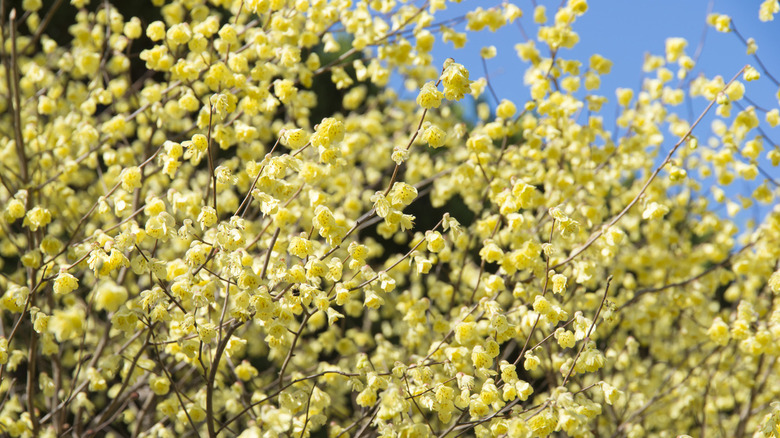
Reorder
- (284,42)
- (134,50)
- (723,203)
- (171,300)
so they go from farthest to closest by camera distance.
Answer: (134,50), (723,203), (284,42), (171,300)

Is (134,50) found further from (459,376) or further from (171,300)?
(459,376)

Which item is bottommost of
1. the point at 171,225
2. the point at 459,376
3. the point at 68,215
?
the point at 68,215

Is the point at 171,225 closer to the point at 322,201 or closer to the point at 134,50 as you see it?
the point at 322,201

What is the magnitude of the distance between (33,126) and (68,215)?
875 millimetres

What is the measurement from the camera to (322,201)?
8.72ft

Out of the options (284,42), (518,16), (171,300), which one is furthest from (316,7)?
(171,300)

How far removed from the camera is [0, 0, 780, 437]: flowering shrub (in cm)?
258

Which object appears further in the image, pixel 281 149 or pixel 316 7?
pixel 281 149

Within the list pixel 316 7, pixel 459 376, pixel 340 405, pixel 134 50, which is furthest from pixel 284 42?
pixel 134 50

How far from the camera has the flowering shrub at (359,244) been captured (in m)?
2.58

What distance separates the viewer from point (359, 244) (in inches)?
112

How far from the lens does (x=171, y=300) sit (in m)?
2.58

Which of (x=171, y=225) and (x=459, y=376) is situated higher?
(x=171, y=225)

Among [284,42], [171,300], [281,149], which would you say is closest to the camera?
[171,300]
